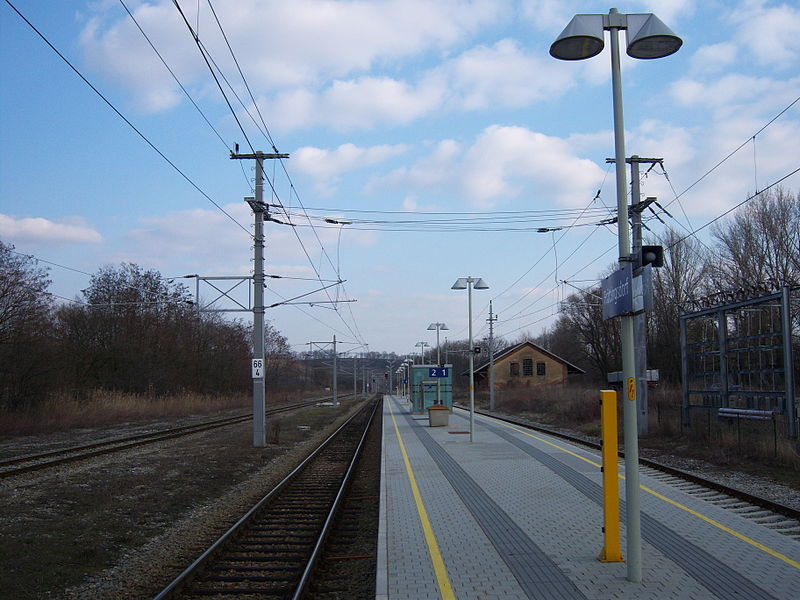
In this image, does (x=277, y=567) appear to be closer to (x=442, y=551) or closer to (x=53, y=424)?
(x=442, y=551)

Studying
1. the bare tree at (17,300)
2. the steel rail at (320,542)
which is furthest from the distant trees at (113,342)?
the steel rail at (320,542)

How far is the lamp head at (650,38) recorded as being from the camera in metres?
7.00

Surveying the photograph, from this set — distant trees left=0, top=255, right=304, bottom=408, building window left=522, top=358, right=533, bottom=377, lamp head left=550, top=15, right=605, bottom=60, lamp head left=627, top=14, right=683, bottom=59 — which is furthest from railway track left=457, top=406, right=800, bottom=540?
building window left=522, top=358, right=533, bottom=377

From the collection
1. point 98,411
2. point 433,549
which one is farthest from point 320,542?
point 98,411

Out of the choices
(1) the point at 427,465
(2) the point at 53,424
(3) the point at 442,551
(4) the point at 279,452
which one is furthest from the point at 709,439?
(2) the point at 53,424

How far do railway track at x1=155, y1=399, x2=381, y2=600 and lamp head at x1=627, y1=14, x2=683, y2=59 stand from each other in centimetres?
640

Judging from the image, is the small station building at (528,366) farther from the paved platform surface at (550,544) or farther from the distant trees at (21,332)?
the paved platform surface at (550,544)

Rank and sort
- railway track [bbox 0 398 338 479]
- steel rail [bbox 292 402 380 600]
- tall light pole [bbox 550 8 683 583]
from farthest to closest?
railway track [bbox 0 398 338 479]
steel rail [bbox 292 402 380 600]
tall light pole [bbox 550 8 683 583]

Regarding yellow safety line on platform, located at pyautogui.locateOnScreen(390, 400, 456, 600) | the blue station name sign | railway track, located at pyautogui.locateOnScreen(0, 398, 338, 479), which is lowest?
railway track, located at pyautogui.locateOnScreen(0, 398, 338, 479)

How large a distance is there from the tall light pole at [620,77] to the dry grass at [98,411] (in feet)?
85.7

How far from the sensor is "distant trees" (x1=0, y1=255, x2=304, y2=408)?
94.6 feet

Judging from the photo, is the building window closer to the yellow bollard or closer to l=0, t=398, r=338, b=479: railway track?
l=0, t=398, r=338, b=479: railway track

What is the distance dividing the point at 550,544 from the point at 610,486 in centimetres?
133

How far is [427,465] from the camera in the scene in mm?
16609
